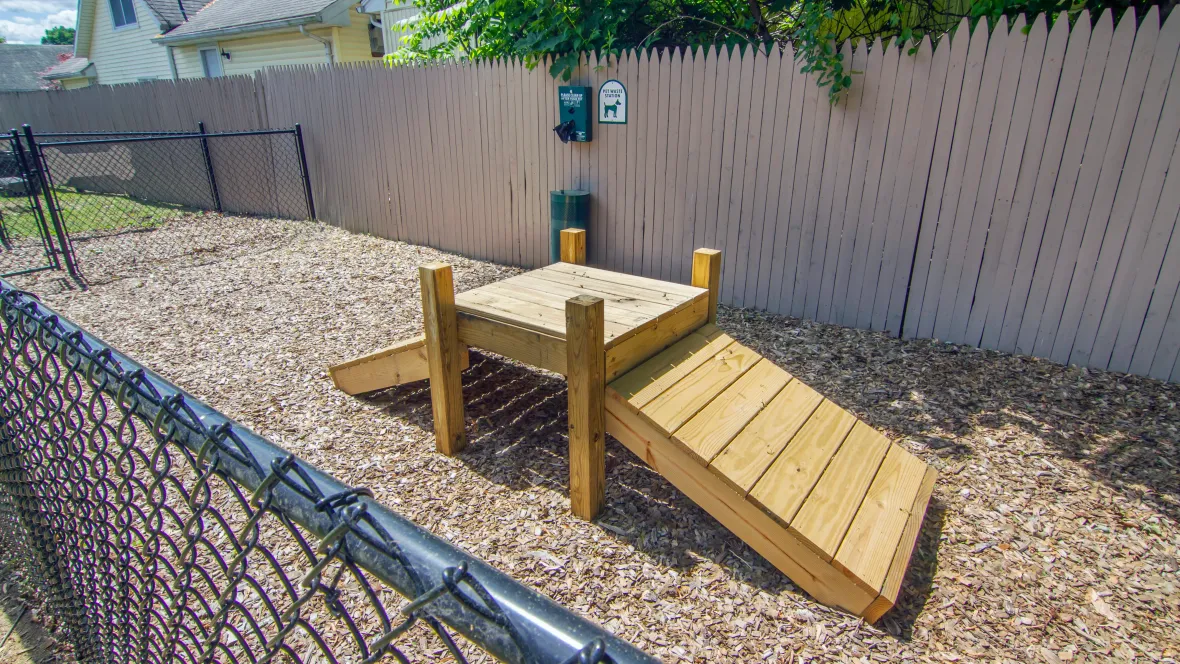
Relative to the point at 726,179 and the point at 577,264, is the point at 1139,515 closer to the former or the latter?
the point at 577,264

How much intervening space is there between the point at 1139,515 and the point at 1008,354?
1.85 metres

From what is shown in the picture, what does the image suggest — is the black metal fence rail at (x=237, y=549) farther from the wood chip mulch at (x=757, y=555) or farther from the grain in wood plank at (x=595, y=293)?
the grain in wood plank at (x=595, y=293)

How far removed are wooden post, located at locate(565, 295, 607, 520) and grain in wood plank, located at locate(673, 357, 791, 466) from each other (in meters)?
0.37

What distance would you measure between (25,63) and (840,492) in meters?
45.0

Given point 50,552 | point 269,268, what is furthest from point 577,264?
point 269,268

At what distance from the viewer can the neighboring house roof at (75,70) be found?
2055 cm

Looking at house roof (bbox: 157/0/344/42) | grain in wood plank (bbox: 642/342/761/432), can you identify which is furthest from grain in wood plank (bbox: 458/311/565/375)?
house roof (bbox: 157/0/344/42)

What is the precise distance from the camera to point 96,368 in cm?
118

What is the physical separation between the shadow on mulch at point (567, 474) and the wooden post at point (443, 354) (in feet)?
0.51

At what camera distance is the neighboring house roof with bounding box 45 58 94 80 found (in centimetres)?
2055

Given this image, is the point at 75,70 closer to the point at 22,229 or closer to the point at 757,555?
the point at 22,229

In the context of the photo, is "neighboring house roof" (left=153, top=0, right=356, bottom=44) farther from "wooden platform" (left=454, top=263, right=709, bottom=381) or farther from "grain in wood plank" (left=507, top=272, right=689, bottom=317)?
"wooden platform" (left=454, top=263, right=709, bottom=381)

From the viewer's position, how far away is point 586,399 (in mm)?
2605

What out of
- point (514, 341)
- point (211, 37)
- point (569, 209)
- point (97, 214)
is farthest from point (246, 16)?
point (514, 341)
